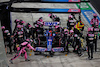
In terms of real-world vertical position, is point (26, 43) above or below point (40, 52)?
above

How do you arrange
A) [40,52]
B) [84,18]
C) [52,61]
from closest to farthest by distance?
[52,61]
[40,52]
[84,18]

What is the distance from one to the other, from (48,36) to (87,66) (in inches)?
99.0

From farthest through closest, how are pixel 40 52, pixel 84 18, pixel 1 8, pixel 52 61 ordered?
pixel 84 18
pixel 40 52
pixel 52 61
pixel 1 8

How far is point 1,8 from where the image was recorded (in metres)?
4.92

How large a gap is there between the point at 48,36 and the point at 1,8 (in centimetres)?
375

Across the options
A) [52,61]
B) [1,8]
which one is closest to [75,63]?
[52,61]

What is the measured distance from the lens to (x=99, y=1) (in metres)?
15.4

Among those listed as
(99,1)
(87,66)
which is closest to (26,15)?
(99,1)

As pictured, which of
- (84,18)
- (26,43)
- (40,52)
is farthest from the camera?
(84,18)

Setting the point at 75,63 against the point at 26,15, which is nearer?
the point at 75,63

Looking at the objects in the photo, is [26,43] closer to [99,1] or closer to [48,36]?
[48,36]

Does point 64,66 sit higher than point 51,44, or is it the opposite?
point 51,44

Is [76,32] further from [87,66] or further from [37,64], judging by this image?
[37,64]

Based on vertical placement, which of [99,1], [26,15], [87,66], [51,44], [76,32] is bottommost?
[87,66]
